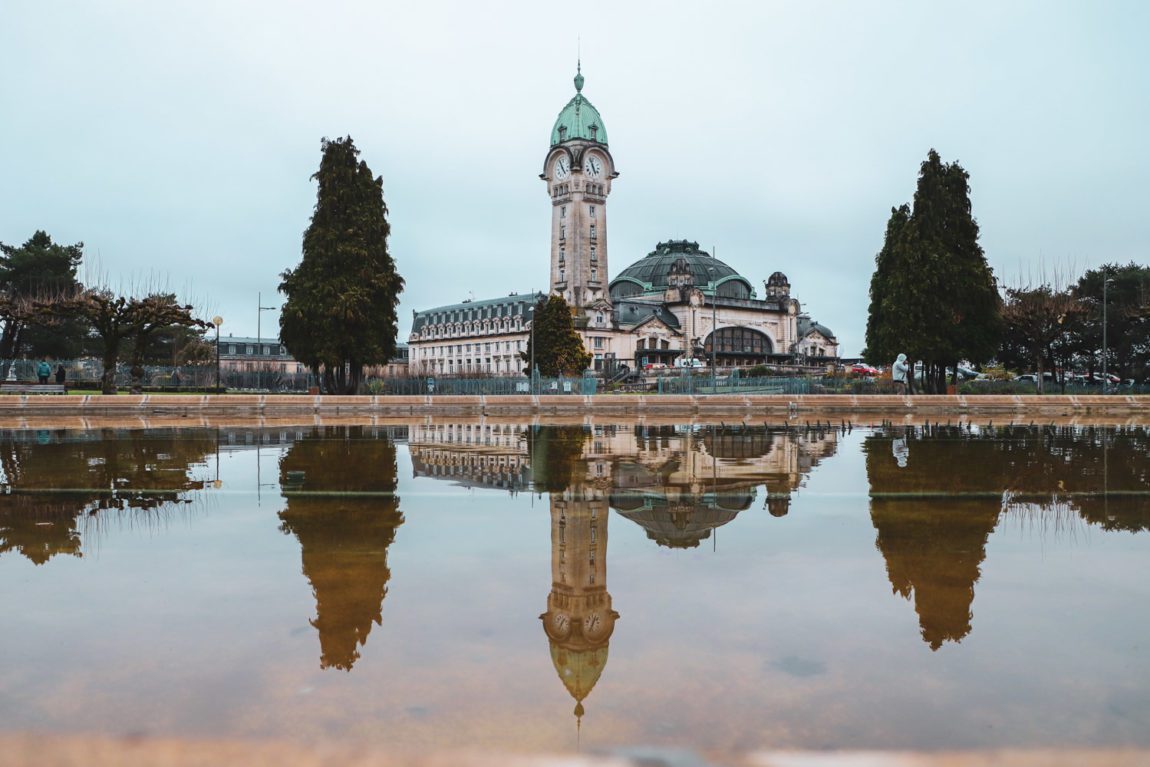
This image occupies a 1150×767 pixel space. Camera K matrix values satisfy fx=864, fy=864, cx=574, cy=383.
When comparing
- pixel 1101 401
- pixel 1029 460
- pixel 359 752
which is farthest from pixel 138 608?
pixel 1101 401

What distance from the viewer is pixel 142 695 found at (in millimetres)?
3238

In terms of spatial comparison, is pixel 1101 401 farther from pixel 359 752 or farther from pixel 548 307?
pixel 548 307

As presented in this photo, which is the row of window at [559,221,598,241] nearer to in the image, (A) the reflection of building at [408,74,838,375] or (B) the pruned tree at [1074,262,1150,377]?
(A) the reflection of building at [408,74,838,375]

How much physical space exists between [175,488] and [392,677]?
263 inches

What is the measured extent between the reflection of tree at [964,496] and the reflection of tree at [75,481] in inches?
214

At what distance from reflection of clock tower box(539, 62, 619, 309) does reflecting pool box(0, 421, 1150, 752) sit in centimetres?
10617

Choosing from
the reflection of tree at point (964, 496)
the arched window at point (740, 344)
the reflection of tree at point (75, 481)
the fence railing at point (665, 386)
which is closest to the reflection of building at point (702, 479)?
the reflection of tree at point (964, 496)

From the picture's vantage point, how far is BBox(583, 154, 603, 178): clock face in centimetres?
11319

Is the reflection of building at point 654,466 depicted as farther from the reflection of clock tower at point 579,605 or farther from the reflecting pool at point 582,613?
the reflection of clock tower at point 579,605

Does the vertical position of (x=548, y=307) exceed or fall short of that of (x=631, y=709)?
it exceeds it

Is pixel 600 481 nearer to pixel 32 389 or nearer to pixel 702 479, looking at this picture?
pixel 702 479

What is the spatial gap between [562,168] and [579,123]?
6.20 meters

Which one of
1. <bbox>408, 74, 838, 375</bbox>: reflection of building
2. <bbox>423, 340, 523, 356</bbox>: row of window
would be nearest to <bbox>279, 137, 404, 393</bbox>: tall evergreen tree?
<bbox>408, 74, 838, 375</bbox>: reflection of building

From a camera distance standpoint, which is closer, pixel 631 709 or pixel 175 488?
pixel 631 709
